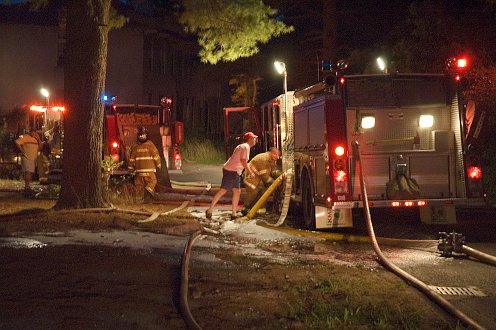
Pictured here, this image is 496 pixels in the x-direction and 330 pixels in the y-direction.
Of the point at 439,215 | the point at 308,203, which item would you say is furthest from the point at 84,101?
the point at 439,215

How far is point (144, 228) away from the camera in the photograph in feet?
36.6

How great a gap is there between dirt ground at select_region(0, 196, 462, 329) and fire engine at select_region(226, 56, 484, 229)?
4.94ft

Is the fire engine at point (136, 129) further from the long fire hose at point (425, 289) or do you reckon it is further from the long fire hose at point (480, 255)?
the long fire hose at point (480, 255)

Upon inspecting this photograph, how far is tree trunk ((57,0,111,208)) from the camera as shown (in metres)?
12.8

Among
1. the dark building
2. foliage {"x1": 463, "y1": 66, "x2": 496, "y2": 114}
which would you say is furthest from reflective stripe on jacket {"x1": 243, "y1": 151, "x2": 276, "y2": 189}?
the dark building

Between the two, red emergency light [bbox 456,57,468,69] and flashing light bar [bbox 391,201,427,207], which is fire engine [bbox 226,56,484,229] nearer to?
flashing light bar [bbox 391,201,427,207]

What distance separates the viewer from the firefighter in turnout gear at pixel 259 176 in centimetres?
1365

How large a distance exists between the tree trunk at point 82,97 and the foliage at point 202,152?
1776 centimetres

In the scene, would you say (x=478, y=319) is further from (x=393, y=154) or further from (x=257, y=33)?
(x=257, y=33)

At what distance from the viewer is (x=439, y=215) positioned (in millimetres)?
11148

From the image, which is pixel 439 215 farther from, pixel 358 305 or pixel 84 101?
pixel 84 101

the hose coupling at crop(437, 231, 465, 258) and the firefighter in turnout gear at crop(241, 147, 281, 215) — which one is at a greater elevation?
the firefighter in turnout gear at crop(241, 147, 281, 215)

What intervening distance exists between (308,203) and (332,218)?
38.0 inches

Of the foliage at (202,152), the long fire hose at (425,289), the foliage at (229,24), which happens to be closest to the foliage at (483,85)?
the foliage at (229,24)
